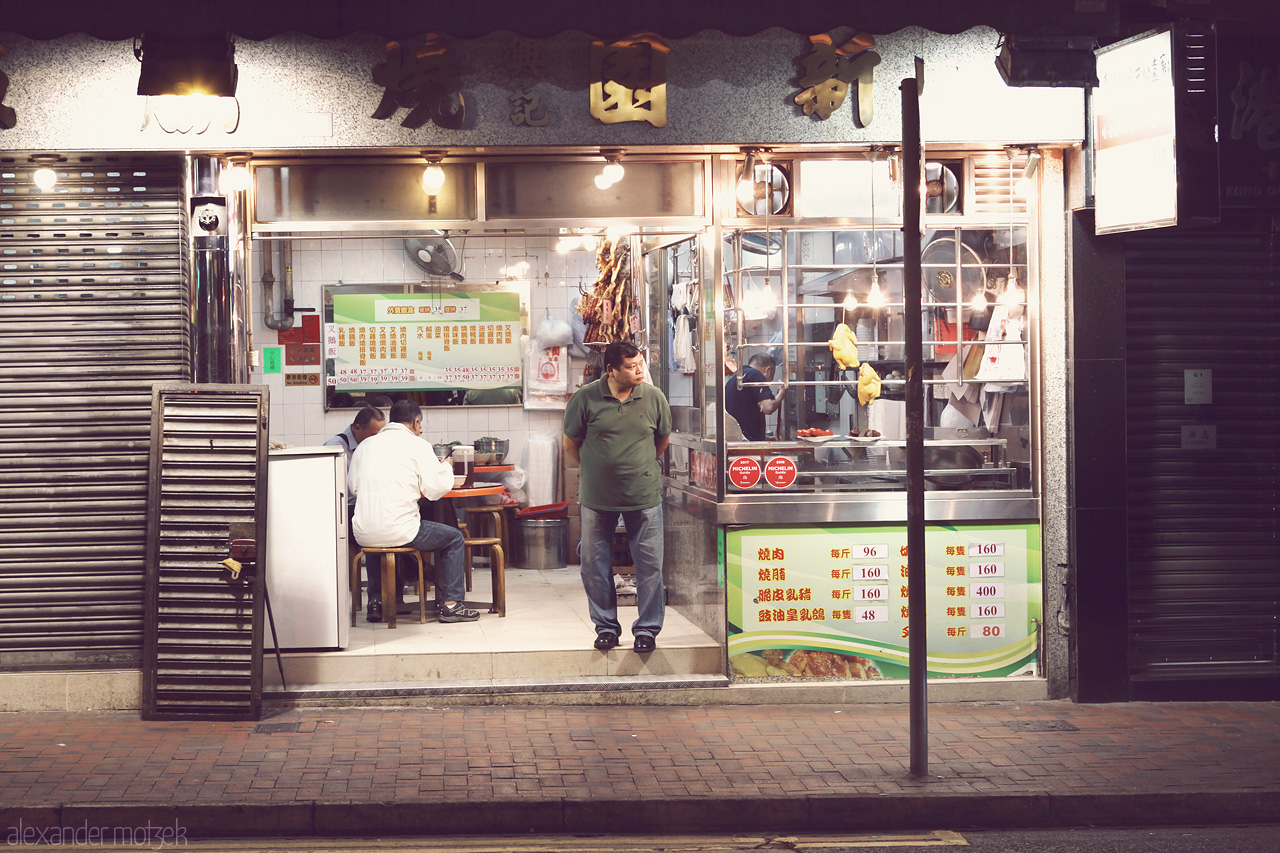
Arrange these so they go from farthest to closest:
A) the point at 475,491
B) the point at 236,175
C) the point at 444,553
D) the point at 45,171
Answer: the point at 475,491 < the point at 444,553 < the point at 236,175 < the point at 45,171

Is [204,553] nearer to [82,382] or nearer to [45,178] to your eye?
[82,382]

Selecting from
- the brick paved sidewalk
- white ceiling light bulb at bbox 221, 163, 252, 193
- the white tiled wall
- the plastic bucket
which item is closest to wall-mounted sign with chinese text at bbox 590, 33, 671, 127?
white ceiling light bulb at bbox 221, 163, 252, 193

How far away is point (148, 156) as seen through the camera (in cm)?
760

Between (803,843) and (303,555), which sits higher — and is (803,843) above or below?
below

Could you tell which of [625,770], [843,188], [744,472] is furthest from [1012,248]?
[625,770]

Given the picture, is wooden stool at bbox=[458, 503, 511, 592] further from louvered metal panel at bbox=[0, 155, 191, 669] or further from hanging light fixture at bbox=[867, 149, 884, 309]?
hanging light fixture at bbox=[867, 149, 884, 309]

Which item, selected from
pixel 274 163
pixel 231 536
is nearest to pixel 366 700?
pixel 231 536

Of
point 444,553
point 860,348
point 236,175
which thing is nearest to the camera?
point 236,175

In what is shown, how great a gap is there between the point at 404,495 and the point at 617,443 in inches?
69.3

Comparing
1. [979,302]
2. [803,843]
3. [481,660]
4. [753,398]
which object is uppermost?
[979,302]

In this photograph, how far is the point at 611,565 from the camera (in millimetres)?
8273

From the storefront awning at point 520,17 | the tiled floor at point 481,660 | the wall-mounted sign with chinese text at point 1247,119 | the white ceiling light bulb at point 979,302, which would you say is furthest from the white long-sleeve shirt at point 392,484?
the wall-mounted sign with chinese text at point 1247,119

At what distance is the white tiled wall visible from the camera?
1224 centimetres

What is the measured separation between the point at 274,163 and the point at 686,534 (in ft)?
13.0
